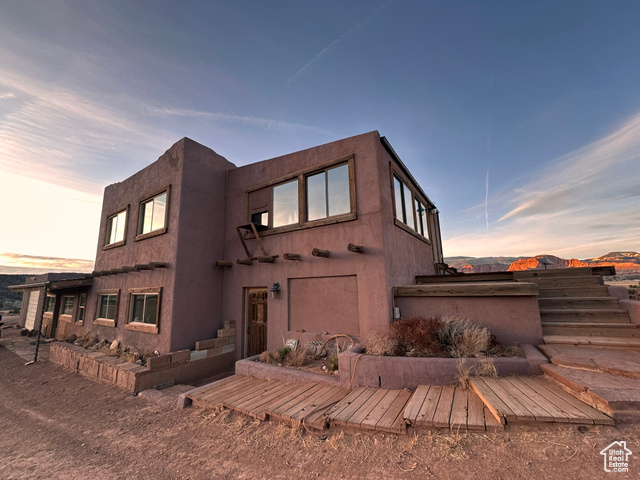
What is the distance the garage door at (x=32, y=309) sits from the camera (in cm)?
1724

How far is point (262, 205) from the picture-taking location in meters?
9.51

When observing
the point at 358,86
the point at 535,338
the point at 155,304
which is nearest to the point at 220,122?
the point at 358,86

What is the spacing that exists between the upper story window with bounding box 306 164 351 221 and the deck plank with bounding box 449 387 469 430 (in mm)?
5085

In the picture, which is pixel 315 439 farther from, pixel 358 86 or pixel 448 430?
pixel 358 86

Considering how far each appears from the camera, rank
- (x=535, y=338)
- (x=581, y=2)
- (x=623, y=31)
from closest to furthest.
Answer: (x=535, y=338)
(x=623, y=31)
(x=581, y=2)

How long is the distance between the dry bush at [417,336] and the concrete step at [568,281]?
4.08m

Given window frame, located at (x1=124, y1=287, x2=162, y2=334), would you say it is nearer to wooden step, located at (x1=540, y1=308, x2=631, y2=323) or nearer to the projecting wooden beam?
the projecting wooden beam

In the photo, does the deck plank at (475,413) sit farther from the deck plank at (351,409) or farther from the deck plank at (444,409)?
the deck plank at (351,409)

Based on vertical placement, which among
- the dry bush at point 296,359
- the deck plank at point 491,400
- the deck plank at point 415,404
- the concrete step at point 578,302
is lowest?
the dry bush at point 296,359

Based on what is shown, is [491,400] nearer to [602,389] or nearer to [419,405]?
[419,405]

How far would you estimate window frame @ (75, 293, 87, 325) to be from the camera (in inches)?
518

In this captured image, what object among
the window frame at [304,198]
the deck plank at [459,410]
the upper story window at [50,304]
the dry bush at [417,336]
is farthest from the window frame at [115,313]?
the deck plank at [459,410]

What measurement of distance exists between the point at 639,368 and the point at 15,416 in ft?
42.0

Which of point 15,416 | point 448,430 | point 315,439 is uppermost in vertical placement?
point 448,430
